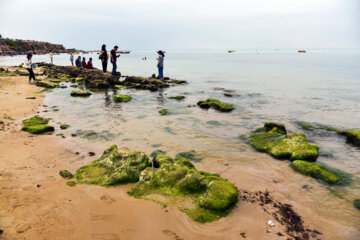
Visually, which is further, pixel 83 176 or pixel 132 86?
pixel 132 86

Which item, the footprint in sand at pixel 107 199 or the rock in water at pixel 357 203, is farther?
the rock in water at pixel 357 203

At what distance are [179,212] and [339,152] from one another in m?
8.00

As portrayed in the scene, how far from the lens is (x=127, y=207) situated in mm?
5355

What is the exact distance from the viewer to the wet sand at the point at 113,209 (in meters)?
4.55

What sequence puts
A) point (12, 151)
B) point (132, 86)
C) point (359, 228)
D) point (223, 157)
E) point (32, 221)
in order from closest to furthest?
point (32, 221) < point (359, 228) < point (12, 151) < point (223, 157) < point (132, 86)

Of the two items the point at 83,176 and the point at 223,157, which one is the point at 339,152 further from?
the point at 83,176

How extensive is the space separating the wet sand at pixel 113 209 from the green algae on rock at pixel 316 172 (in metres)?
0.34

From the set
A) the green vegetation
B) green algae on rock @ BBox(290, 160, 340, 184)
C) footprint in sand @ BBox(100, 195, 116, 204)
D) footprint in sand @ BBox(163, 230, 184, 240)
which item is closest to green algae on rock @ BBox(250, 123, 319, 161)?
green algae on rock @ BBox(290, 160, 340, 184)

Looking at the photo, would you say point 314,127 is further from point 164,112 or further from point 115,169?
point 115,169

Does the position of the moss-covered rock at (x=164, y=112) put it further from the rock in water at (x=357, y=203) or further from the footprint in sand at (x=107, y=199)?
the rock in water at (x=357, y=203)

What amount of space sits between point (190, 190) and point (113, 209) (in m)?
1.95

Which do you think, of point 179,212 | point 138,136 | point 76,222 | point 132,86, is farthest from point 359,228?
point 132,86

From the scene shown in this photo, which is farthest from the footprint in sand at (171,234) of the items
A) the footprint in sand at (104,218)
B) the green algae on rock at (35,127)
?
the green algae on rock at (35,127)

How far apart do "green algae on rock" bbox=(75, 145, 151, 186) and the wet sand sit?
11.8 inches
